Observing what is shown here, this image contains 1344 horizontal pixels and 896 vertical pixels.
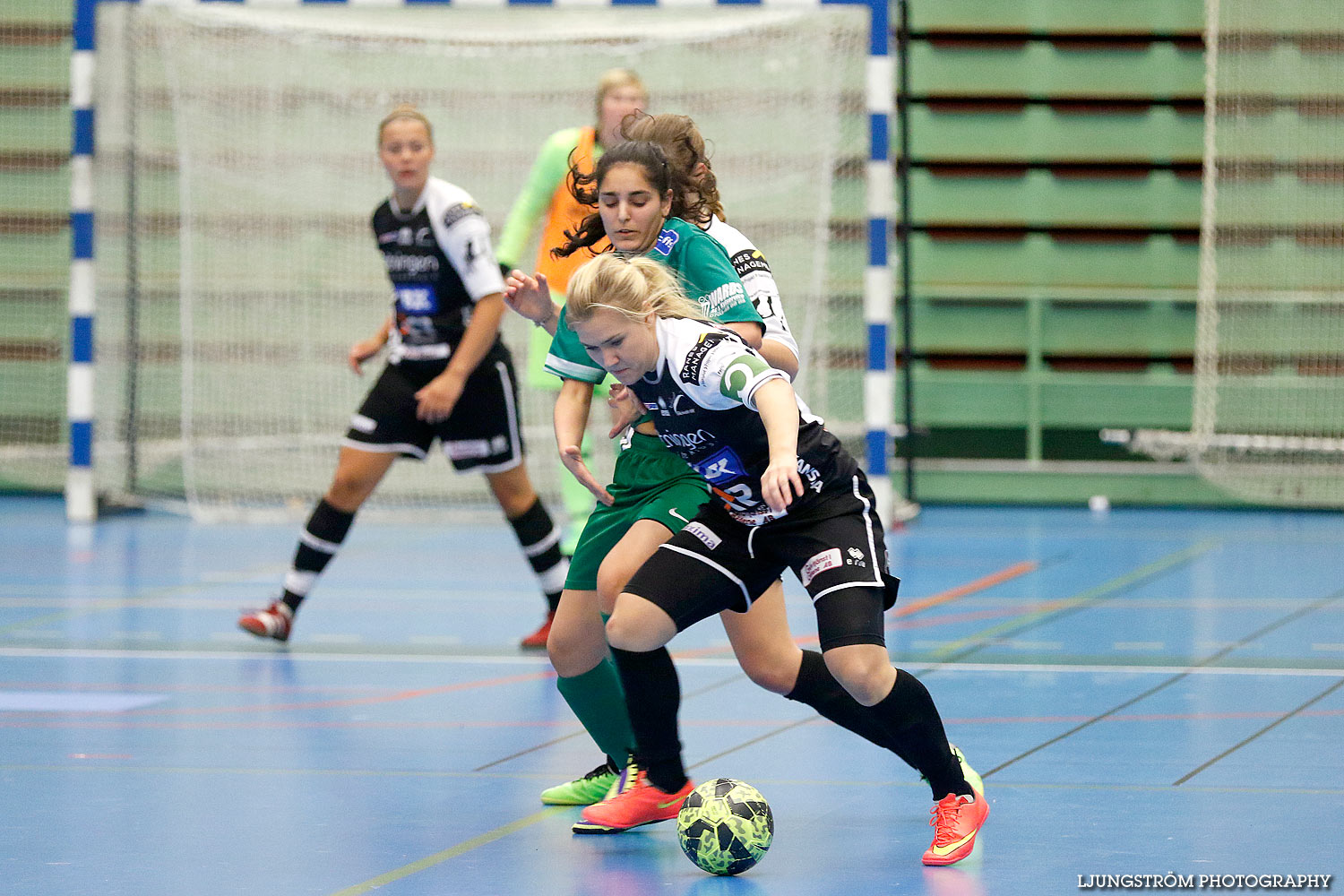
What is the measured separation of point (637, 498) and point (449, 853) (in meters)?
0.93

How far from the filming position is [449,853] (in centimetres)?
361

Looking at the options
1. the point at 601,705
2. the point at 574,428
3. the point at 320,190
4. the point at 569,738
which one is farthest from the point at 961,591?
the point at 320,190

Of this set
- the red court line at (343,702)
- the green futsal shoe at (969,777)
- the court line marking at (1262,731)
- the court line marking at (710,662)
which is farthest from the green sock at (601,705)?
the court line marking at (710,662)

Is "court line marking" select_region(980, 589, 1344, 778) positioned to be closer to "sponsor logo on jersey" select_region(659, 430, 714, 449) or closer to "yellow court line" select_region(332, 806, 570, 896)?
"yellow court line" select_region(332, 806, 570, 896)

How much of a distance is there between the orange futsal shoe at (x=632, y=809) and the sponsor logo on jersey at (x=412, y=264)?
2.93 metres

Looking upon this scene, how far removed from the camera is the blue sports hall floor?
3.49 m

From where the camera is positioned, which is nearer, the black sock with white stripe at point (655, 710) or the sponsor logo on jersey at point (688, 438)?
the sponsor logo on jersey at point (688, 438)

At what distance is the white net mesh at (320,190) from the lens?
11.1 meters

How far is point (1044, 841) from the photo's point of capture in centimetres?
364

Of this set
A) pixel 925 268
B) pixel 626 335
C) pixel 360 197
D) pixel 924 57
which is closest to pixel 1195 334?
pixel 925 268

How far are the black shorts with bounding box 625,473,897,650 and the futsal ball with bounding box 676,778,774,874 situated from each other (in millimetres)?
356

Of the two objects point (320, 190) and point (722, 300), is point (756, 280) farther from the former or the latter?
point (320, 190)

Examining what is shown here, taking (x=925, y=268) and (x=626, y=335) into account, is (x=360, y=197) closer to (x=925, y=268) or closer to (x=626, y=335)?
(x=925, y=268)

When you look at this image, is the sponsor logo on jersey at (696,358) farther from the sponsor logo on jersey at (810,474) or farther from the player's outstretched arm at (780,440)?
the sponsor logo on jersey at (810,474)
